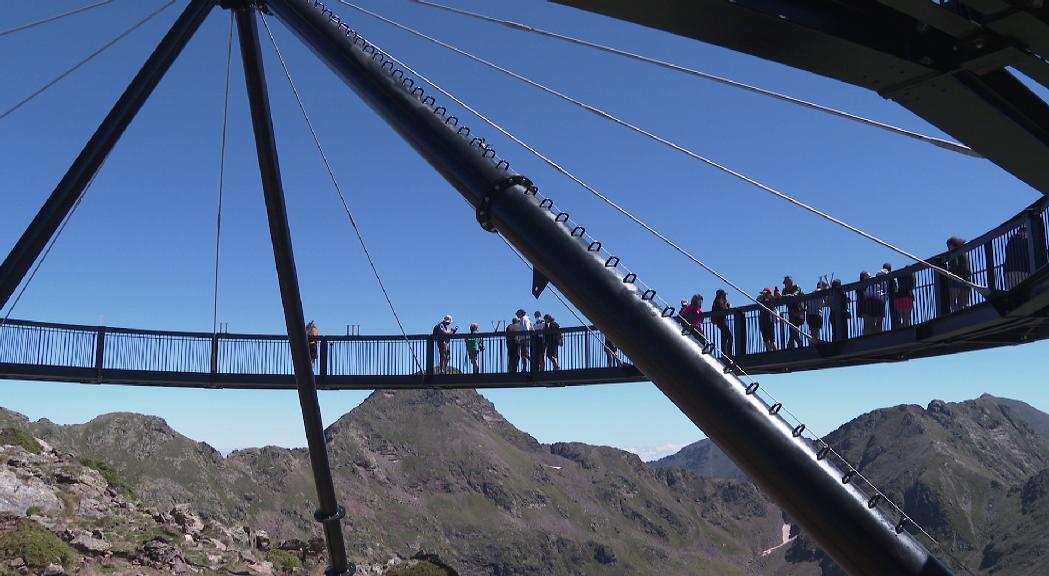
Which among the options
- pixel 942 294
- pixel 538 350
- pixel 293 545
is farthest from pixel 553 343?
pixel 293 545

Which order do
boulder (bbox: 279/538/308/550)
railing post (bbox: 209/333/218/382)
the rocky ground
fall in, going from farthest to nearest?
boulder (bbox: 279/538/308/550) < railing post (bbox: 209/333/218/382) < the rocky ground

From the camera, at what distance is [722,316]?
2089 centimetres

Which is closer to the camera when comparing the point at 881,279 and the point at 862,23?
the point at 862,23

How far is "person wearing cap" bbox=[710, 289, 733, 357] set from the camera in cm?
2062

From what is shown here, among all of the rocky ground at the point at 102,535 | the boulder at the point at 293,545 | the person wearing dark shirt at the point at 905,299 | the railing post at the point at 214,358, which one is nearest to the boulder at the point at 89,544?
the rocky ground at the point at 102,535

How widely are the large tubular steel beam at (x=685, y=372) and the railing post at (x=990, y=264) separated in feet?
31.6

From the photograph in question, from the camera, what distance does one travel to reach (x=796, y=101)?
870 cm

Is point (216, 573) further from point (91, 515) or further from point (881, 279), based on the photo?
point (881, 279)

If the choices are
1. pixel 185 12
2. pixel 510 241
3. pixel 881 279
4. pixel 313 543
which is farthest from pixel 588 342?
pixel 313 543

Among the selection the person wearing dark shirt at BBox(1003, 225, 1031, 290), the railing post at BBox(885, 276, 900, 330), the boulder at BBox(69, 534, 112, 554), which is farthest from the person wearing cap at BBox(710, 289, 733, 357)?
the boulder at BBox(69, 534, 112, 554)

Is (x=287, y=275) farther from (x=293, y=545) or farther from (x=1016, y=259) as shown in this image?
(x=293, y=545)

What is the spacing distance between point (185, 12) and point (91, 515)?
17.1 meters

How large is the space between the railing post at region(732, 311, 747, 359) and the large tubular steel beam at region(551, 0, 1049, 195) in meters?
13.8

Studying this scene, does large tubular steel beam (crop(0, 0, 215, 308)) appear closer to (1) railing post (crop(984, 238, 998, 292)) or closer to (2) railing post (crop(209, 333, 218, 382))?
(2) railing post (crop(209, 333, 218, 382))
